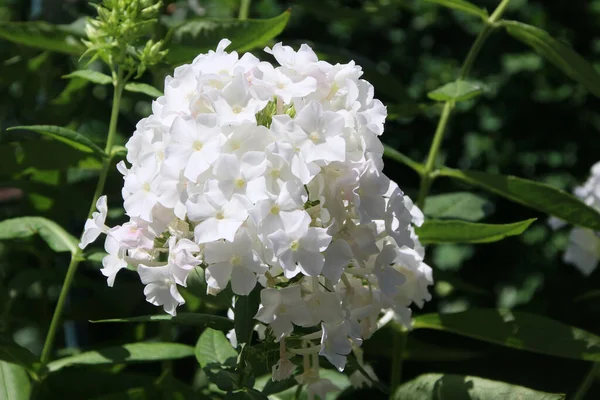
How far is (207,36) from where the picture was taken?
51.0 inches

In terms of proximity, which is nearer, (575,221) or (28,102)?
(575,221)

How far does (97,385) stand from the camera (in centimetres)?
133

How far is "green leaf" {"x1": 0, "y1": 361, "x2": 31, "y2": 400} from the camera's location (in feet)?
3.60

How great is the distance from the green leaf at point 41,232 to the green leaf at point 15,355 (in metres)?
0.16

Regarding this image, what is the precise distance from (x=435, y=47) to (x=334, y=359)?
179 cm

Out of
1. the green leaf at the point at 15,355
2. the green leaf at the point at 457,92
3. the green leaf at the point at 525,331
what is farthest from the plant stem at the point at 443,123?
the green leaf at the point at 15,355

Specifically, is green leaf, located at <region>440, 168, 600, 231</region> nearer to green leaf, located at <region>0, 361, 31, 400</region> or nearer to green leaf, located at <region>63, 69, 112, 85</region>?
green leaf, located at <region>63, 69, 112, 85</region>

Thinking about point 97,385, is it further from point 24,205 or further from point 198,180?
point 198,180

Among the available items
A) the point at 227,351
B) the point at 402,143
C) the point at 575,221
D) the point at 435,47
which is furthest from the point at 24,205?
the point at 435,47

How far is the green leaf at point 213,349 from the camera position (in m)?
1.08

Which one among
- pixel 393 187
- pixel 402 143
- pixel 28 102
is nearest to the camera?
pixel 393 187

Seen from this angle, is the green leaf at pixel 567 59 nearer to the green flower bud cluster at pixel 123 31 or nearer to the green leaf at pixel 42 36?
the green flower bud cluster at pixel 123 31

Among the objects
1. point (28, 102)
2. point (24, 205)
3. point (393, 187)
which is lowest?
point (24, 205)

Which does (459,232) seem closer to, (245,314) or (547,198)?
(547,198)
